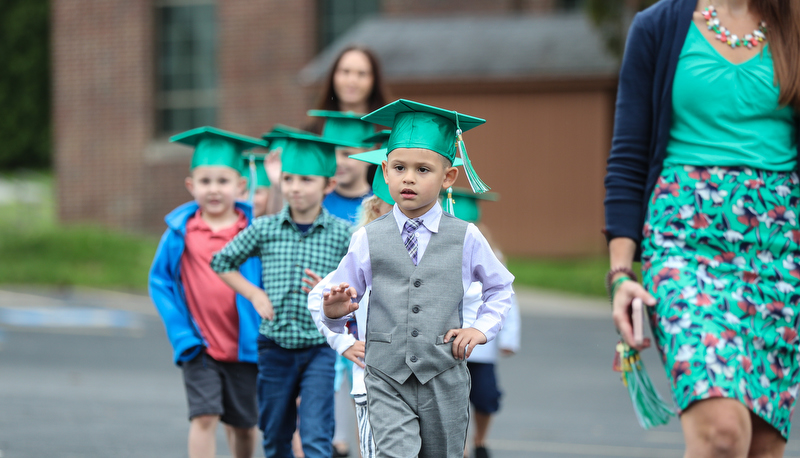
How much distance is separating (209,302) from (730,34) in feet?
8.87

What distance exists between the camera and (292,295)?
454 cm

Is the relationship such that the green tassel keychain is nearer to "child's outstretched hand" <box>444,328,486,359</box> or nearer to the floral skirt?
the floral skirt

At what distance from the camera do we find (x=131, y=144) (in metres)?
22.5

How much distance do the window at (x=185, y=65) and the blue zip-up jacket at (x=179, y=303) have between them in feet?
59.2

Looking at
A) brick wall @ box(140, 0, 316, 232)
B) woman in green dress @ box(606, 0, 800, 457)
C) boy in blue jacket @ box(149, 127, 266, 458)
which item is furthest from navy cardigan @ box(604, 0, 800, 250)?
brick wall @ box(140, 0, 316, 232)

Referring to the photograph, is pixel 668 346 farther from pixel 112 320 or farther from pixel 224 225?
pixel 112 320

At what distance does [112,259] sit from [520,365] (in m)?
11.3

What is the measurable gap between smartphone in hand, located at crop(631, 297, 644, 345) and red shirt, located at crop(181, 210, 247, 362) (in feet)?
7.61

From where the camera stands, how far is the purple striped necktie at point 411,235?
3.41 meters

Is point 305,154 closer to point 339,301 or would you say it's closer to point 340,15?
point 339,301

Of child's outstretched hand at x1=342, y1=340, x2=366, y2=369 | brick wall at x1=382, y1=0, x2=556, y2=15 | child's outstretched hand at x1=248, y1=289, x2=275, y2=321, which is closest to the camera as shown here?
child's outstretched hand at x1=342, y1=340, x2=366, y2=369

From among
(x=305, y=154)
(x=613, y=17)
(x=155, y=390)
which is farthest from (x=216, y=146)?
(x=613, y=17)

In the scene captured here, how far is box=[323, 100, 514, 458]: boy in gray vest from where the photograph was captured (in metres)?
3.35

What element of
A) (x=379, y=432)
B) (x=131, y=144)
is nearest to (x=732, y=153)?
(x=379, y=432)
